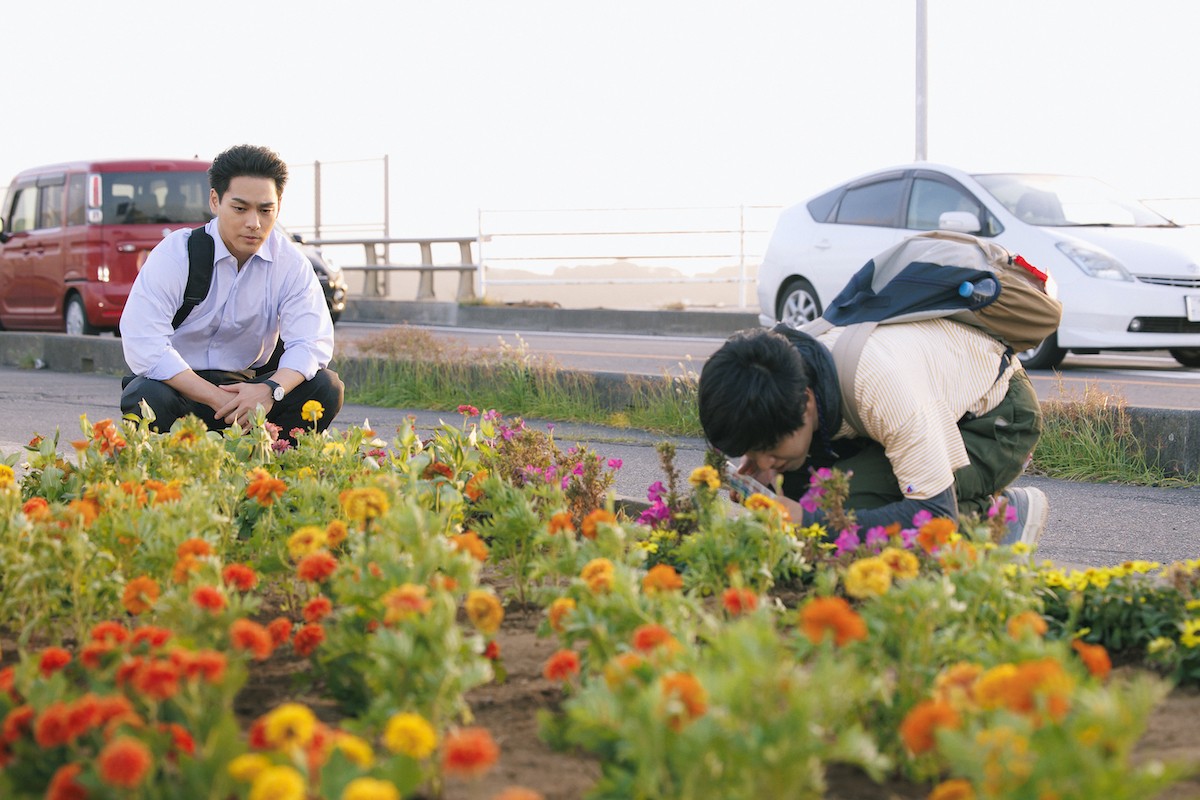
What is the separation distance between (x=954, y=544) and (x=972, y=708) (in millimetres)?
941

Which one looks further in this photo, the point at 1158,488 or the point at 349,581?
the point at 1158,488

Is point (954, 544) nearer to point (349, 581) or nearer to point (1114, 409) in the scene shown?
point (349, 581)

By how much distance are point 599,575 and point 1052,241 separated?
8798 millimetres

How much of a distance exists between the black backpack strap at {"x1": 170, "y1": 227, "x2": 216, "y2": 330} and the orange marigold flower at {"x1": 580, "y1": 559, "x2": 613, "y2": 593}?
3159 mm

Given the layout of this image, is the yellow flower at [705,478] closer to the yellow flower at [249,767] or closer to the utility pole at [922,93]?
the yellow flower at [249,767]

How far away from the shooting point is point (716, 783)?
1632 millimetres

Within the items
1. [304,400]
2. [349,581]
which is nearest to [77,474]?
[304,400]

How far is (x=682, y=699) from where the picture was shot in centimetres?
159

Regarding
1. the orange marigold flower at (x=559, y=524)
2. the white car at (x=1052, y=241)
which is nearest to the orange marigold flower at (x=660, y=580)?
the orange marigold flower at (x=559, y=524)

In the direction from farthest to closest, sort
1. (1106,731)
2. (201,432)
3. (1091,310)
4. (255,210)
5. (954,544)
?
(1091,310)
(255,210)
(201,432)
(954,544)
(1106,731)

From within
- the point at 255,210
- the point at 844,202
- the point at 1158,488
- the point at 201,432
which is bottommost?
the point at 1158,488

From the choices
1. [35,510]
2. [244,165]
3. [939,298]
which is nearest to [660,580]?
[35,510]

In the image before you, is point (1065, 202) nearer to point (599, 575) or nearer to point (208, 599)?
point (599, 575)

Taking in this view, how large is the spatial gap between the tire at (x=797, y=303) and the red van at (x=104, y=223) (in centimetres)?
573
